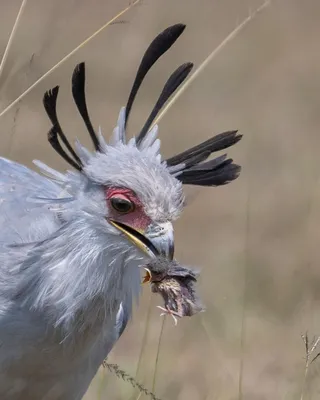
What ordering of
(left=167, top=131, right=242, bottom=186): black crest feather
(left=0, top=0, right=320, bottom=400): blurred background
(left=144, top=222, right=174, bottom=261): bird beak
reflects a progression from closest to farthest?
1. (left=144, top=222, right=174, bottom=261): bird beak
2. (left=167, top=131, right=242, bottom=186): black crest feather
3. (left=0, top=0, right=320, bottom=400): blurred background

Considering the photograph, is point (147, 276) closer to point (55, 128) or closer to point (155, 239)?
point (155, 239)

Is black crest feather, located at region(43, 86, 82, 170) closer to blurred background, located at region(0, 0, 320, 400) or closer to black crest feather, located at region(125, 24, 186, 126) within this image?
black crest feather, located at region(125, 24, 186, 126)

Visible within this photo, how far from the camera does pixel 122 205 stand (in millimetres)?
2592

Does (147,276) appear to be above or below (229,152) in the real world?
below

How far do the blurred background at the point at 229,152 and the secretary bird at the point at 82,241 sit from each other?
14.4 inches

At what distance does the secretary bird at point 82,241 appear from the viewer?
Result: 2.60 metres

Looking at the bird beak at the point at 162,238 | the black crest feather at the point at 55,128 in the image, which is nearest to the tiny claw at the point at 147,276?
the bird beak at the point at 162,238

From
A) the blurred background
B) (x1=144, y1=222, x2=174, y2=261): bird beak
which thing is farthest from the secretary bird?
the blurred background

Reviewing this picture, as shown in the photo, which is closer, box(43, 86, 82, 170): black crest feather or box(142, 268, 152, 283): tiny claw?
box(142, 268, 152, 283): tiny claw

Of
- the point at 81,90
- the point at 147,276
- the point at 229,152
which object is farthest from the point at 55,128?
the point at 229,152

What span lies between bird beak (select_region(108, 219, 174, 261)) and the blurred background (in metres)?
0.49

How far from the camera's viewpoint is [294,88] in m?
8.56

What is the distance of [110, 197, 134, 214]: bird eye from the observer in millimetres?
2570

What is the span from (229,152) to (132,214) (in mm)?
4316
